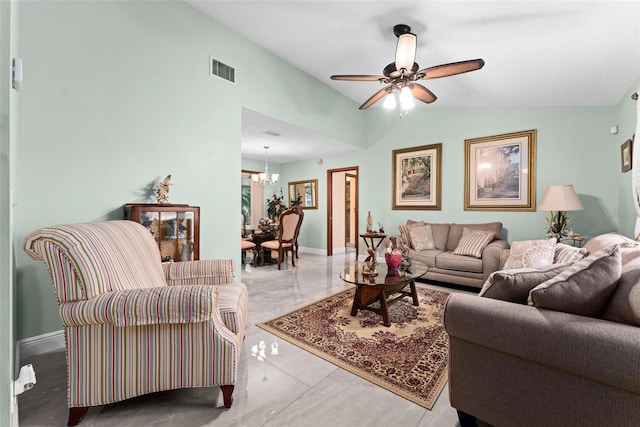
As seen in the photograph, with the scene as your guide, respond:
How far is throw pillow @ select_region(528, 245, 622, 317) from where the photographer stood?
3.72 feet

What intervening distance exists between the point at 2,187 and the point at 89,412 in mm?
1445

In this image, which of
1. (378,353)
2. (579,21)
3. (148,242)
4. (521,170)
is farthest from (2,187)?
(521,170)

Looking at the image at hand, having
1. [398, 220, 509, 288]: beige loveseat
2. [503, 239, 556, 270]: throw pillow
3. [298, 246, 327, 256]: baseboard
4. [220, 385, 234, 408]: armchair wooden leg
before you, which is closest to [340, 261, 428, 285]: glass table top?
[398, 220, 509, 288]: beige loveseat

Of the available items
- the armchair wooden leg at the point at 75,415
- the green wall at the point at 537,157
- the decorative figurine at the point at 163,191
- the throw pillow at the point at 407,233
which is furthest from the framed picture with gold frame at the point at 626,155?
the armchair wooden leg at the point at 75,415

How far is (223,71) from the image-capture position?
3176 mm

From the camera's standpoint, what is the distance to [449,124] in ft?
15.7

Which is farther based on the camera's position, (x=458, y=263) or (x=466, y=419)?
(x=458, y=263)

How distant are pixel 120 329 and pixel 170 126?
6.80 ft

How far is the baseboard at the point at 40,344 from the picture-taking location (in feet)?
6.39

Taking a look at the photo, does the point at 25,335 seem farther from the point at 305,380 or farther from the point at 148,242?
the point at 305,380

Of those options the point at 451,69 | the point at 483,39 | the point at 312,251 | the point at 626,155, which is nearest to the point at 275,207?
the point at 312,251

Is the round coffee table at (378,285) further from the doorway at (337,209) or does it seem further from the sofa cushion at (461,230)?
the doorway at (337,209)

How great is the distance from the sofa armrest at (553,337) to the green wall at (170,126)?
2712 millimetres

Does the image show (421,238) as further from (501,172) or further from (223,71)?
(223,71)
